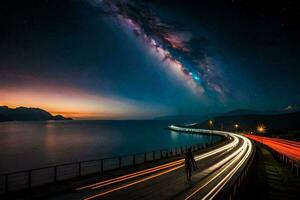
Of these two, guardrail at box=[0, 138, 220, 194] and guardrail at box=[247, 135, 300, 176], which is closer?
guardrail at box=[0, 138, 220, 194]

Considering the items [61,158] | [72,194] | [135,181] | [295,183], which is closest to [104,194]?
[72,194]

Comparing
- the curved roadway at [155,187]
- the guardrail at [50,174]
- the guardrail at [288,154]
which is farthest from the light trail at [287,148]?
the curved roadway at [155,187]

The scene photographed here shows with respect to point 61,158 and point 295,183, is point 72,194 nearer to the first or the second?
point 295,183

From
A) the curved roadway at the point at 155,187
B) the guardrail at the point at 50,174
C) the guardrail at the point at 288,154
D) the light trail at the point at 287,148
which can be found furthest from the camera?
the light trail at the point at 287,148

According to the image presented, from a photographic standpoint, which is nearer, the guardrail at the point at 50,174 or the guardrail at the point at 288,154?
the guardrail at the point at 50,174

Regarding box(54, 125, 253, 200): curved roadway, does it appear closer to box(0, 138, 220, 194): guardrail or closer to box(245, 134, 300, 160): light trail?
box(0, 138, 220, 194): guardrail

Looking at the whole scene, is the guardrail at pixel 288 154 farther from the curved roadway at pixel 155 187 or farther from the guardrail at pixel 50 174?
the guardrail at pixel 50 174

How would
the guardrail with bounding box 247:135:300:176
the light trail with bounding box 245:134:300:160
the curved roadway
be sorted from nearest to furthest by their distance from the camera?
1. the curved roadway
2. the guardrail with bounding box 247:135:300:176
3. the light trail with bounding box 245:134:300:160

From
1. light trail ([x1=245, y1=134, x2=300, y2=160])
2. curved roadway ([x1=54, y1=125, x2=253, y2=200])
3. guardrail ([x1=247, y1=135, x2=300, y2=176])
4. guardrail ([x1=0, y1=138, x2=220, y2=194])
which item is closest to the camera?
curved roadway ([x1=54, y1=125, x2=253, y2=200])

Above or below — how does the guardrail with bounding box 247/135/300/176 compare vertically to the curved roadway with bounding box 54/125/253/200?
below

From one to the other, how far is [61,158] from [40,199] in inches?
2826

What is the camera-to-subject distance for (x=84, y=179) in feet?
65.0

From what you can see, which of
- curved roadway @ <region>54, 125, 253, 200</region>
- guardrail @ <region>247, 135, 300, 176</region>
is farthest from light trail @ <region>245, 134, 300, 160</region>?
curved roadway @ <region>54, 125, 253, 200</region>

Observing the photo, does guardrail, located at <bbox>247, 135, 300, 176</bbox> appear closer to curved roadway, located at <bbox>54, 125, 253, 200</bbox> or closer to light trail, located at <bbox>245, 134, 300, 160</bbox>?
light trail, located at <bbox>245, 134, 300, 160</bbox>
